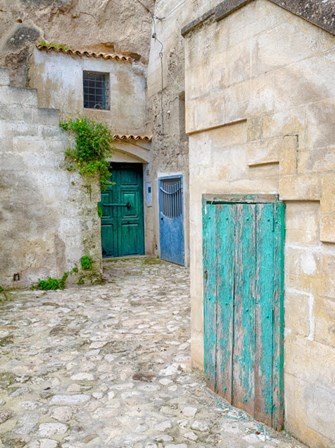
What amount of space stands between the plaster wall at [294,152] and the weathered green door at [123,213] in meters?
8.02

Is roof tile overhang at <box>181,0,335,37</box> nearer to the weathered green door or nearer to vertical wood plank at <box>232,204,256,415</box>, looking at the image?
vertical wood plank at <box>232,204,256,415</box>

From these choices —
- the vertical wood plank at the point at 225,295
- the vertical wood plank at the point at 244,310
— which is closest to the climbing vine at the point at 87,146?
the vertical wood plank at the point at 225,295

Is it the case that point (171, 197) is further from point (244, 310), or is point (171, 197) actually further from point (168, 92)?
point (244, 310)

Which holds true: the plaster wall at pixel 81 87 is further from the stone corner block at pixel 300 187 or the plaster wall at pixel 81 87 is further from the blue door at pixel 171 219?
the stone corner block at pixel 300 187

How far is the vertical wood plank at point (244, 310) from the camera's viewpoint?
3.08m

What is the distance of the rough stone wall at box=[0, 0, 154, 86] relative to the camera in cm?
1054

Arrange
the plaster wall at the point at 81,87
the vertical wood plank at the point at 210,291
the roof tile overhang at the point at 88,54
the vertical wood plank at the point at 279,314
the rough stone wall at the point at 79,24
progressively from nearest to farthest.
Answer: the vertical wood plank at the point at 279,314 → the vertical wood plank at the point at 210,291 → the roof tile overhang at the point at 88,54 → the plaster wall at the point at 81,87 → the rough stone wall at the point at 79,24

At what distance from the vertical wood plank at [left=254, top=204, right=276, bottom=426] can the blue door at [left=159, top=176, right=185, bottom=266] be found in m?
6.79

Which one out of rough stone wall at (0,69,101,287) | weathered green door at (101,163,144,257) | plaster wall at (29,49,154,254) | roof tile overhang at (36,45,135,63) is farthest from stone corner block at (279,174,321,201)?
roof tile overhang at (36,45,135,63)

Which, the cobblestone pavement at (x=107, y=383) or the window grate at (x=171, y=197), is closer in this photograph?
the cobblestone pavement at (x=107, y=383)

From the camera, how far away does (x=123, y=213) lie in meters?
11.4

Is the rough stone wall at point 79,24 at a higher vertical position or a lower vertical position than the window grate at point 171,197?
higher

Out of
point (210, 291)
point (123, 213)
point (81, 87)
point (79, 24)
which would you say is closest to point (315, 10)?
point (210, 291)

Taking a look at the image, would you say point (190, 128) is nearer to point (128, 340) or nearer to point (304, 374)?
point (304, 374)
